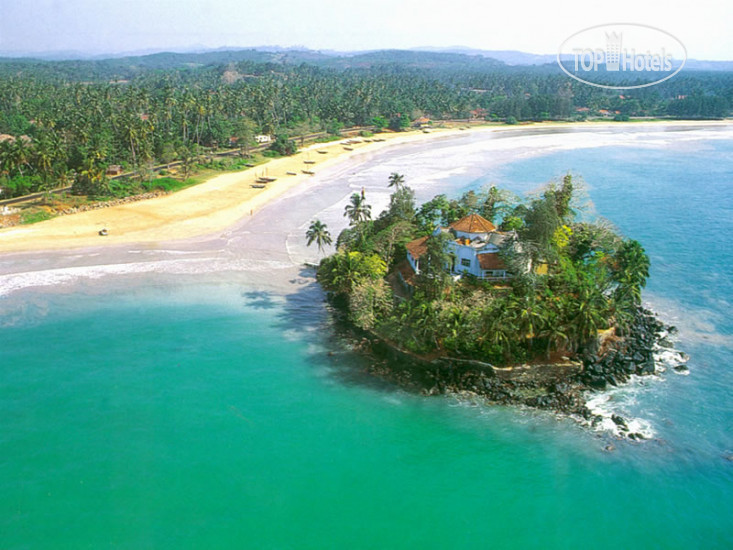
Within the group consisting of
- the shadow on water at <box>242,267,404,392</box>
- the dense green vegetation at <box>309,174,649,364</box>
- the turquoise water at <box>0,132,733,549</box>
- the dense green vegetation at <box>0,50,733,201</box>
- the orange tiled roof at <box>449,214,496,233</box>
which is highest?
the dense green vegetation at <box>0,50,733,201</box>

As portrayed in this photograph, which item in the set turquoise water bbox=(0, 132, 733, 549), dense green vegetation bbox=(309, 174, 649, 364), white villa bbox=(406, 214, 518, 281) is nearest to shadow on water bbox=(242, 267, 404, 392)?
turquoise water bbox=(0, 132, 733, 549)

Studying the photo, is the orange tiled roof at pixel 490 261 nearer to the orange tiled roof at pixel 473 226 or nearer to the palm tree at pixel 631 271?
the orange tiled roof at pixel 473 226

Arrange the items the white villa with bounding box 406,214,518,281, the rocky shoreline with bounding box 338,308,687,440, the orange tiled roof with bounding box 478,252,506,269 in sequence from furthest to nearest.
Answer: the white villa with bounding box 406,214,518,281 → the orange tiled roof with bounding box 478,252,506,269 → the rocky shoreline with bounding box 338,308,687,440

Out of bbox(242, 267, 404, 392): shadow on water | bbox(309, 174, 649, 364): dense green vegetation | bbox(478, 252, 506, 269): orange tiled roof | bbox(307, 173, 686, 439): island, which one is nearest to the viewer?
bbox(307, 173, 686, 439): island

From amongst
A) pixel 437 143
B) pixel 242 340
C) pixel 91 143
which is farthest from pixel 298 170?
pixel 242 340

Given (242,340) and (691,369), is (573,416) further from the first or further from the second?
(242,340)

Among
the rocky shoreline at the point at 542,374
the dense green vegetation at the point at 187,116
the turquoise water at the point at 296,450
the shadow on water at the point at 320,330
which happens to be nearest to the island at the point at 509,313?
the rocky shoreline at the point at 542,374

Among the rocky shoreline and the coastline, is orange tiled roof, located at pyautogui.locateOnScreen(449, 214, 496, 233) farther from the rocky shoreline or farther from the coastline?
the coastline
